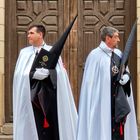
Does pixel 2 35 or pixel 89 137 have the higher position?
pixel 2 35

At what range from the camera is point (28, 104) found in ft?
24.6

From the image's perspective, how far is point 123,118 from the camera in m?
7.41

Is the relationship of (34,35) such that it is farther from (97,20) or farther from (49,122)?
(97,20)

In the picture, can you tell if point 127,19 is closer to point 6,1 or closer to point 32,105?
point 6,1

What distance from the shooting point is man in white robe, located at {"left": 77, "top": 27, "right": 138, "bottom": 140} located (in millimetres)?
7504

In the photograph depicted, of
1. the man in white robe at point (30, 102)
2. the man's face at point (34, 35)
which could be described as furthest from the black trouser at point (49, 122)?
the man's face at point (34, 35)

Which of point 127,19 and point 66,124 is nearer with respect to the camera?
point 66,124

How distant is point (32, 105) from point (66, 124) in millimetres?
579

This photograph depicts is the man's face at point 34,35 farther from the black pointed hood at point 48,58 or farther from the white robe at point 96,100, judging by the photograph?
the white robe at point 96,100

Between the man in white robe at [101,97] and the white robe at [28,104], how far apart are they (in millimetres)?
215

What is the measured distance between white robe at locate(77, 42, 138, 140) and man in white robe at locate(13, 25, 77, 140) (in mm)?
222

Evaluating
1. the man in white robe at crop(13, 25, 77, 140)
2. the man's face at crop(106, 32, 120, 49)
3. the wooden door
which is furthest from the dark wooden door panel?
the man's face at crop(106, 32, 120, 49)

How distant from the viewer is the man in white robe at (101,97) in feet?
24.6

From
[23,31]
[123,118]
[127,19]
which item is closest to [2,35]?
[23,31]
